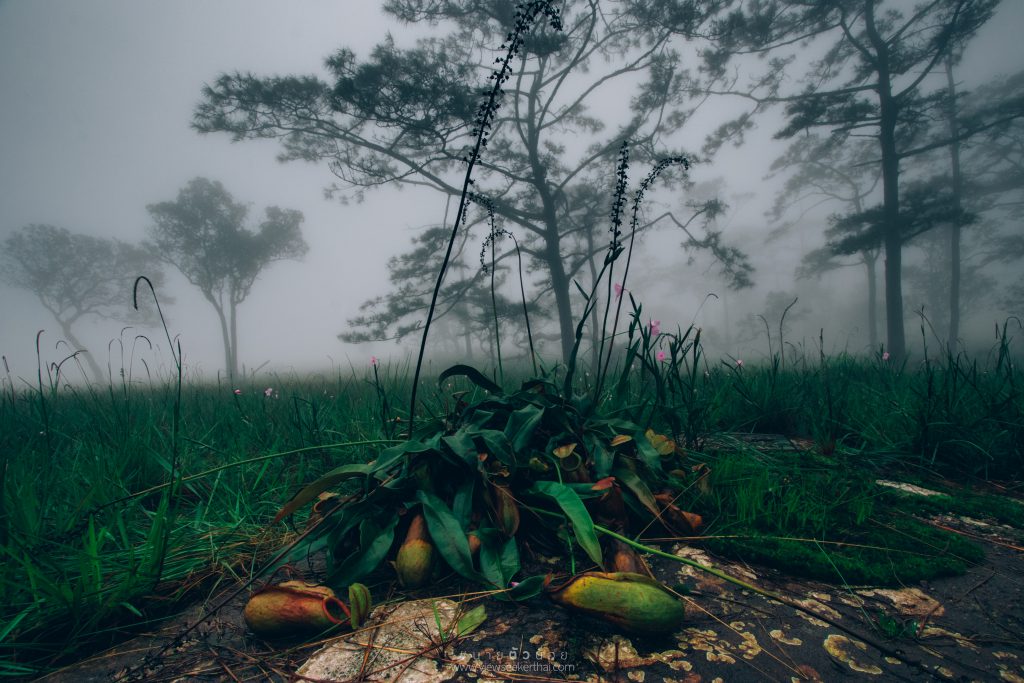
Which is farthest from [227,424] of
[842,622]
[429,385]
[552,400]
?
[842,622]

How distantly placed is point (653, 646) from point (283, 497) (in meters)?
1.59

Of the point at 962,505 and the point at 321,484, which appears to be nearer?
the point at 321,484

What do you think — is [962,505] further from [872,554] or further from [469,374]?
[469,374]

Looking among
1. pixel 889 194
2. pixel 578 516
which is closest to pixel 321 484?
pixel 578 516

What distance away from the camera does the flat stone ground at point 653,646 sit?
0.81 metres

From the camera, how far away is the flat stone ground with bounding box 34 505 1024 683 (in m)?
0.81

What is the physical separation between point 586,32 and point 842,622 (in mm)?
12682

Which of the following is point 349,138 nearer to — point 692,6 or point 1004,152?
point 692,6

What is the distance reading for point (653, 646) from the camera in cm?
87

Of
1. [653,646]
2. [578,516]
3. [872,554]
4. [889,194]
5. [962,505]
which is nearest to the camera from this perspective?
[653,646]

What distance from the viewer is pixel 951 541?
1.23 m

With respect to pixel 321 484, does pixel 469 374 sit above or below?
above

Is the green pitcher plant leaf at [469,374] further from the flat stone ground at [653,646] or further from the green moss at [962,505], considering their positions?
the green moss at [962,505]

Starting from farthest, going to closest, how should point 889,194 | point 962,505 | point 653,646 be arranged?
point 889,194, point 962,505, point 653,646
